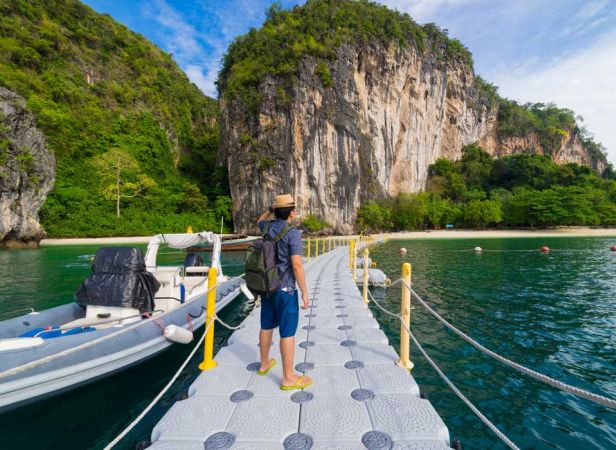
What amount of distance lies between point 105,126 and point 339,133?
126 ft

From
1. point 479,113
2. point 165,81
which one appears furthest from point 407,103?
point 165,81

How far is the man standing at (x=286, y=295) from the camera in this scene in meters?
2.83

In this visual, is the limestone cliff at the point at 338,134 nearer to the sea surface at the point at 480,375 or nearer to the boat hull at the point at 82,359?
the sea surface at the point at 480,375

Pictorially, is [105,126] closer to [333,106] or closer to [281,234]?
[333,106]

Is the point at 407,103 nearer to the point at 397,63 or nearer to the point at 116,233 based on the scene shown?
the point at 397,63

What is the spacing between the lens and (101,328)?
15.3 ft

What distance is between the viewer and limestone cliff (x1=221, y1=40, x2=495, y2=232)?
42375 millimetres

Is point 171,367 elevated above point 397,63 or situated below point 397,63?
below

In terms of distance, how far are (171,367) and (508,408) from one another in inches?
210

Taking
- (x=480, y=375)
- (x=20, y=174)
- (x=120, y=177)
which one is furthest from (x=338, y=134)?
(x=480, y=375)

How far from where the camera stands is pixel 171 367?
492 cm

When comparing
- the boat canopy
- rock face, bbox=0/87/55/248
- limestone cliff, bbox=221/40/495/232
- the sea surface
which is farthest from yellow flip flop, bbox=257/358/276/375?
limestone cliff, bbox=221/40/495/232

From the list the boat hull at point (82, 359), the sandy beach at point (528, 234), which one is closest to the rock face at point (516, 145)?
the sandy beach at point (528, 234)

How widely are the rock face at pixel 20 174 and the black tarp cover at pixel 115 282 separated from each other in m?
30.7
